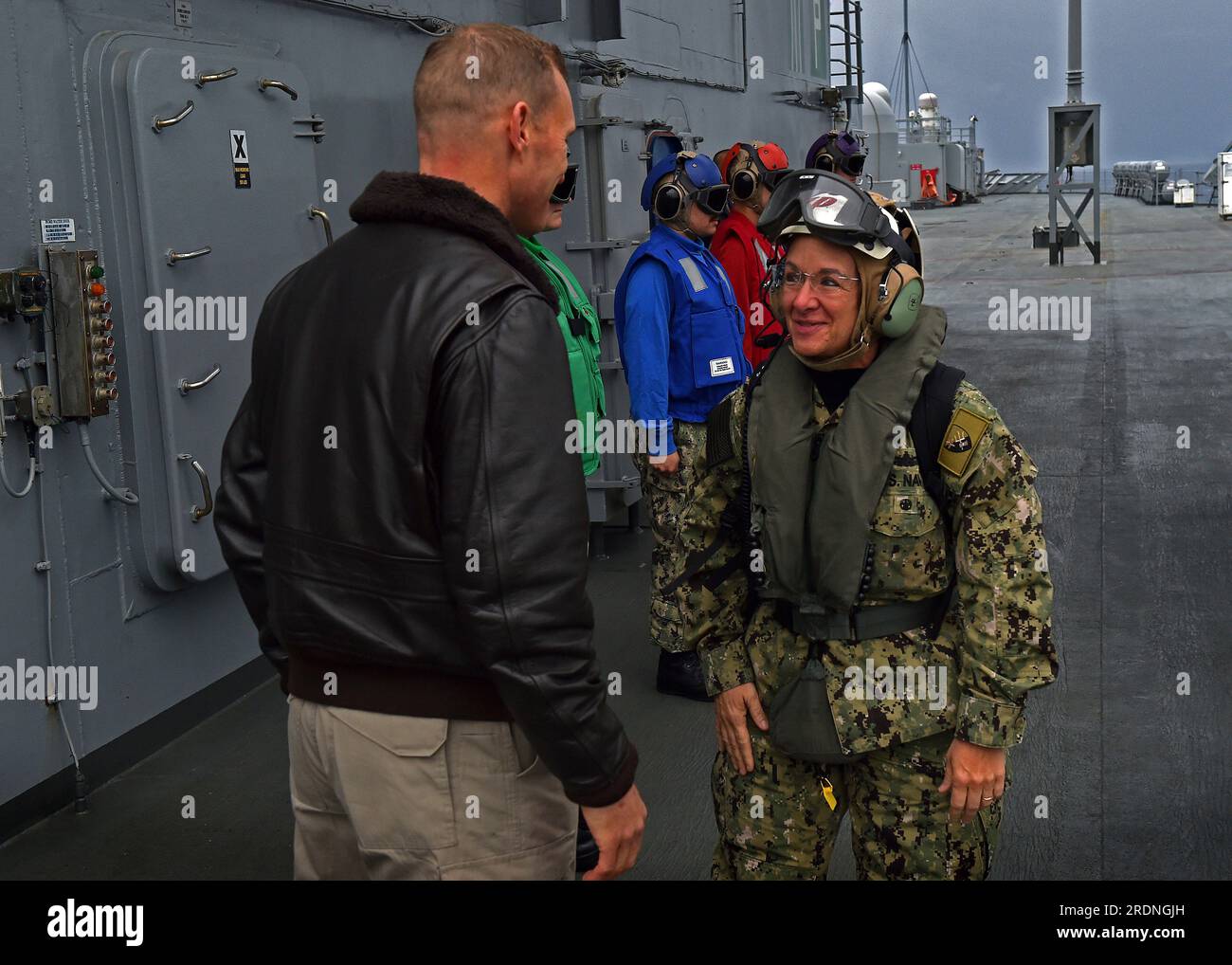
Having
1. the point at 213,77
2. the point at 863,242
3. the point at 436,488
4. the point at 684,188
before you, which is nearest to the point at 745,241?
the point at 684,188

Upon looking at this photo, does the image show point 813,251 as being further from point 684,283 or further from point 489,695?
point 684,283

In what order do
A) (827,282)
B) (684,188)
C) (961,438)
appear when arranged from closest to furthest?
1. (961,438)
2. (827,282)
3. (684,188)

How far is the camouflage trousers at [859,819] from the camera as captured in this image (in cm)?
255

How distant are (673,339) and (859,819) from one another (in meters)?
2.85

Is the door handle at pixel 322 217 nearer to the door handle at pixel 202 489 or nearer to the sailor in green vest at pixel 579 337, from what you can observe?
the door handle at pixel 202 489

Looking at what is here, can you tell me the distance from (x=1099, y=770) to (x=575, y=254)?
421cm

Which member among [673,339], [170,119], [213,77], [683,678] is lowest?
[683,678]

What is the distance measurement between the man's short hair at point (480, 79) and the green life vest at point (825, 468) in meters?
0.86

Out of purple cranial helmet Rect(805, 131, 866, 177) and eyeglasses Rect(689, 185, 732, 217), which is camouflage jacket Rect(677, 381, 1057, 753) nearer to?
eyeglasses Rect(689, 185, 732, 217)

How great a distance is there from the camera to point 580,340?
4.27 metres

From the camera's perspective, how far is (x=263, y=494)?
2270 mm

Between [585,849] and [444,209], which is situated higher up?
[444,209]

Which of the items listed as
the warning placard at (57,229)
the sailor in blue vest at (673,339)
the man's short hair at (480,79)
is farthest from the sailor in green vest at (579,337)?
the man's short hair at (480,79)

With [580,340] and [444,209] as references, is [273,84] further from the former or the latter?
[444,209]
